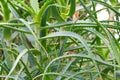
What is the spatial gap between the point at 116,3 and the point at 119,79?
7.7 inches

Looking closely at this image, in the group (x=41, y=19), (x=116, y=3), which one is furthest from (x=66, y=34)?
(x=116, y=3)

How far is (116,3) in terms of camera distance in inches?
27.8

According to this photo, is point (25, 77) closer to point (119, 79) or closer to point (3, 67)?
point (3, 67)

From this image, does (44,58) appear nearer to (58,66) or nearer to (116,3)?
(58,66)

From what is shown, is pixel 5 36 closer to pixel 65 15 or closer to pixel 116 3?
pixel 65 15

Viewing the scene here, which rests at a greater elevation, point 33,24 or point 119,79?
point 33,24

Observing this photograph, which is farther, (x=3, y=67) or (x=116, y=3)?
(x=116, y=3)

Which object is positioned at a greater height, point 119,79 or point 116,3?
point 116,3

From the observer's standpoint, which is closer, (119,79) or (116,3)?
(119,79)

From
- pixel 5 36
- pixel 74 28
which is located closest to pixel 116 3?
pixel 74 28

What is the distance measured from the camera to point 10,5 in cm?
63

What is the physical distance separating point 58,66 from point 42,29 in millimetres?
74

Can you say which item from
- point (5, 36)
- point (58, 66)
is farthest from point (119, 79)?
point (5, 36)

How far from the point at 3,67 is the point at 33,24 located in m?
0.09
